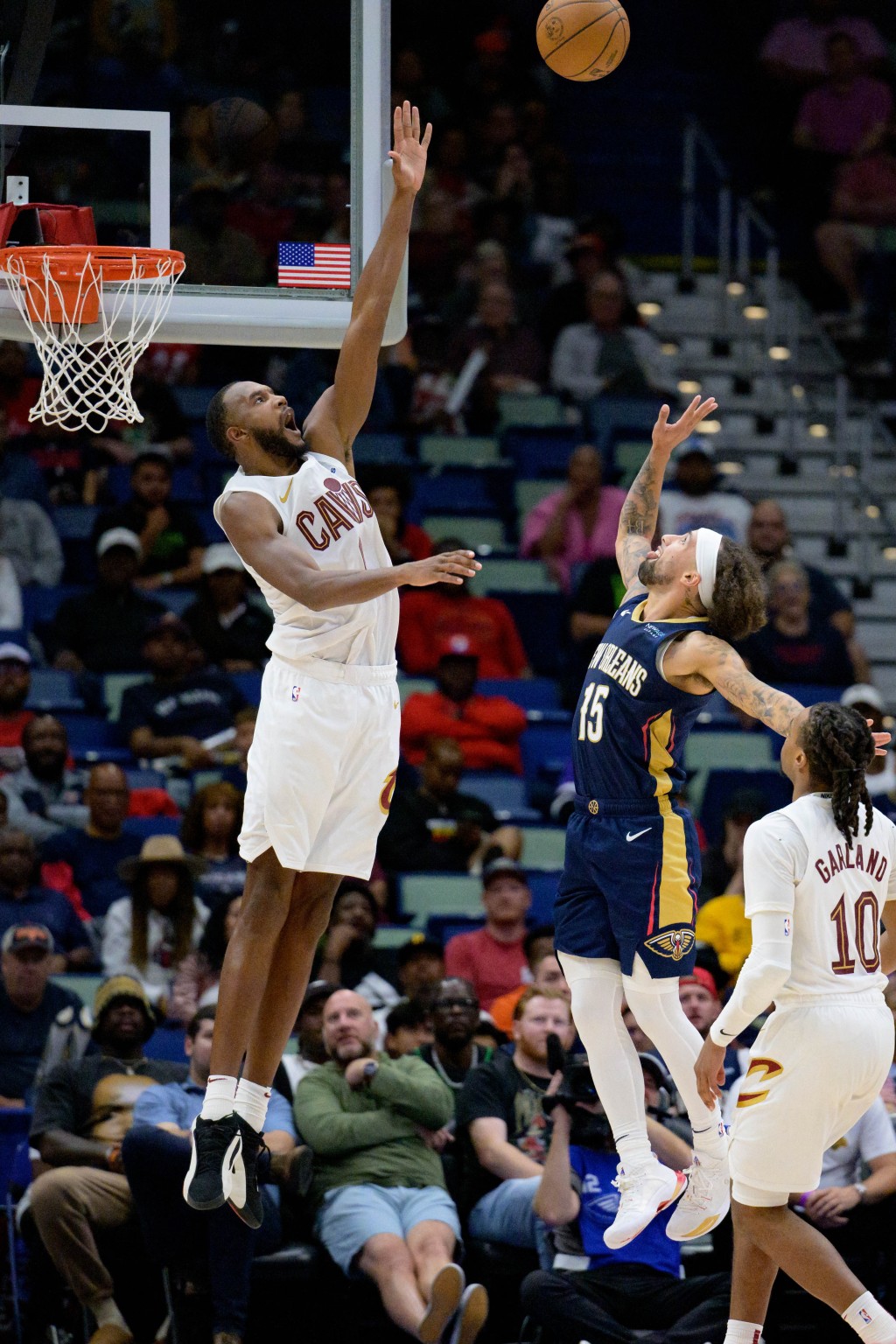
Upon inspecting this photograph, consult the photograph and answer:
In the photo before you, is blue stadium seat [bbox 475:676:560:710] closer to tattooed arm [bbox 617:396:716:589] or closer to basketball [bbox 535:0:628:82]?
tattooed arm [bbox 617:396:716:589]

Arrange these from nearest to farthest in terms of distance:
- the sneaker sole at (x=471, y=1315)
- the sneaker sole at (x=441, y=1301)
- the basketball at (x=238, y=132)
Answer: the basketball at (x=238, y=132) < the sneaker sole at (x=441, y=1301) < the sneaker sole at (x=471, y=1315)

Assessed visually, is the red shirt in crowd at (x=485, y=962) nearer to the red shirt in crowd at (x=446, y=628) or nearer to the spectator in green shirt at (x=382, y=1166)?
the spectator in green shirt at (x=382, y=1166)

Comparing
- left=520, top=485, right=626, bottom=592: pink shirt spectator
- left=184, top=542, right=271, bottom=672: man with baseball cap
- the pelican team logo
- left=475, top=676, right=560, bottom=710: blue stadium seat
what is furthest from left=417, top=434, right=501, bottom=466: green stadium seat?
the pelican team logo

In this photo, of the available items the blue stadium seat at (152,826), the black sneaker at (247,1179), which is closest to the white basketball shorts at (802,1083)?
the black sneaker at (247,1179)

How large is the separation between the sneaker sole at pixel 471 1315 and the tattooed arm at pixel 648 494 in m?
2.99

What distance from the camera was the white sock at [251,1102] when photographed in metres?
6.38

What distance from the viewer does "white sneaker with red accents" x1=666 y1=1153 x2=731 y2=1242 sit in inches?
261

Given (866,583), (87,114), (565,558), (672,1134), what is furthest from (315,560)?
(866,583)

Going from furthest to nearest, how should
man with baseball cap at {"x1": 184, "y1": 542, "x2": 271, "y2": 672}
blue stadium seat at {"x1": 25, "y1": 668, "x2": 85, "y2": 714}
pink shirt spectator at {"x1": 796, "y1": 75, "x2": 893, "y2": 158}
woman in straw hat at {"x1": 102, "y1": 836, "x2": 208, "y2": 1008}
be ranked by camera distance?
pink shirt spectator at {"x1": 796, "y1": 75, "x2": 893, "y2": 158} < man with baseball cap at {"x1": 184, "y1": 542, "x2": 271, "y2": 672} < blue stadium seat at {"x1": 25, "y1": 668, "x2": 85, "y2": 714} < woman in straw hat at {"x1": 102, "y1": 836, "x2": 208, "y2": 1008}

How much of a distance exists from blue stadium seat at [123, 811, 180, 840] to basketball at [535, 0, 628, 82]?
4.89 m

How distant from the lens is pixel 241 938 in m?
6.39

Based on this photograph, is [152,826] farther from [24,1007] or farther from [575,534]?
[575,534]

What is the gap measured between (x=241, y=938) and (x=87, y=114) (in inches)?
115

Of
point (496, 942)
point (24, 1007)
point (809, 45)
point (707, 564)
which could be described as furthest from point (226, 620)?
point (809, 45)
